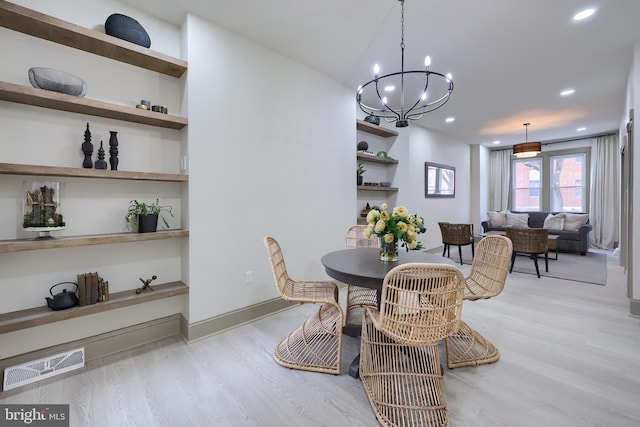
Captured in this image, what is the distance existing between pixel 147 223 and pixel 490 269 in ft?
9.08

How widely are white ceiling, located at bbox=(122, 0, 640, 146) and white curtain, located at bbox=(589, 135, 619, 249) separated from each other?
3103 millimetres

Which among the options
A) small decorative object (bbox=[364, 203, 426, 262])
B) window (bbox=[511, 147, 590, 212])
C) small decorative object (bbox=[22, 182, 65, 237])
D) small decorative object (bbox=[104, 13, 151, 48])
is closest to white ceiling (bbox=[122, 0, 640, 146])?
small decorative object (bbox=[104, 13, 151, 48])

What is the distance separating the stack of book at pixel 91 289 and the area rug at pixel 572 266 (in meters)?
5.56

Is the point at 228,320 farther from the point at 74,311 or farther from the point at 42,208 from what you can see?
→ the point at 42,208

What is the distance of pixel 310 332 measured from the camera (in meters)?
2.44

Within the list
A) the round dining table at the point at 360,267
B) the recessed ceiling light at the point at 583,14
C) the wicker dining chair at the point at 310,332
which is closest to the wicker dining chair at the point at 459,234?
the round dining table at the point at 360,267

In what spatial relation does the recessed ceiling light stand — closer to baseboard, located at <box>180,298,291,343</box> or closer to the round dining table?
the round dining table

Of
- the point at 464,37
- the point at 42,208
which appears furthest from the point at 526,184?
the point at 42,208

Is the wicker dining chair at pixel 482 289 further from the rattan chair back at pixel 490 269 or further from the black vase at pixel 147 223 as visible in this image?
the black vase at pixel 147 223

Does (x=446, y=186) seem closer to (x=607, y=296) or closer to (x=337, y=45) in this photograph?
(x=607, y=296)

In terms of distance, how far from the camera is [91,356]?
2.16 m

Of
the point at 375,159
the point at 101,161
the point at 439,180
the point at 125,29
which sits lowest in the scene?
the point at 101,161

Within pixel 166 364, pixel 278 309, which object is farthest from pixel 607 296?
pixel 166 364

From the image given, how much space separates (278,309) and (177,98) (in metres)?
2.33
